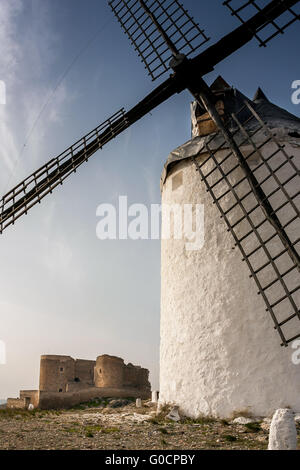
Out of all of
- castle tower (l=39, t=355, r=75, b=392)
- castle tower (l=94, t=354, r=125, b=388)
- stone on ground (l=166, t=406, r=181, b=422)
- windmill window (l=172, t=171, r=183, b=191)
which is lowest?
stone on ground (l=166, t=406, r=181, b=422)

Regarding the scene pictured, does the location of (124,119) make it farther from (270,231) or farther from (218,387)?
(218,387)

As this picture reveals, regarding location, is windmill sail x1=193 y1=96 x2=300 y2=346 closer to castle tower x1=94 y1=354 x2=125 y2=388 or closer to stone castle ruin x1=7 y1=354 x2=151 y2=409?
stone castle ruin x1=7 y1=354 x2=151 y2=409

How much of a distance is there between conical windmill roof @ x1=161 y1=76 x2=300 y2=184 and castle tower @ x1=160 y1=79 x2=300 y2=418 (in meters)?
0.02

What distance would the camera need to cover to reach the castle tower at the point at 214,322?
6.33m

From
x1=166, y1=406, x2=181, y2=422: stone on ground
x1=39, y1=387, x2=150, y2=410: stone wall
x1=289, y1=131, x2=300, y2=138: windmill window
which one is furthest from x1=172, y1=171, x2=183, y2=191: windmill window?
x1=39, y1=387, x2=150, y2=410: stone wall

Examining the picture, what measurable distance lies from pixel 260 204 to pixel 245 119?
10.00 ft

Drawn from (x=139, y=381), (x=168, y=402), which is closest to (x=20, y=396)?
(x=139, y=381)

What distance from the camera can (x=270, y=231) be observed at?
Answer: 690 centimetres

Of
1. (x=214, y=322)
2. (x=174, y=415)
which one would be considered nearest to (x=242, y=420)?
(x=174, y=415)

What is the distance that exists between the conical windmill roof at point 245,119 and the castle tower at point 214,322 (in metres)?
0.02

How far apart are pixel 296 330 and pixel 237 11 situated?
18.4 ft

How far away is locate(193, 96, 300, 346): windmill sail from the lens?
20.9ft

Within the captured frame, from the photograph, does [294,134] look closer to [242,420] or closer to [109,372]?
[242,420]
